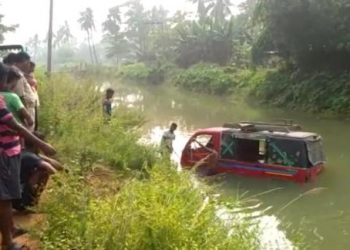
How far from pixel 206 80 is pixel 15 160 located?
114 ft

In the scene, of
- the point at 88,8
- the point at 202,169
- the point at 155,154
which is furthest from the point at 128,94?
the point at 88,8

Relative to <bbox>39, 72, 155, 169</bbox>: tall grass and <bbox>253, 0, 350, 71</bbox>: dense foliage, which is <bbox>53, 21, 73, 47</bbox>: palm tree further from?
<bbox>39, 72, 155, 169</bbox>: tall grass

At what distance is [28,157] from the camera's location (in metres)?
4.96

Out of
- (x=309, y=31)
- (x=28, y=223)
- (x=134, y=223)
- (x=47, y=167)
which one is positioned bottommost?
(x=28, y=223)

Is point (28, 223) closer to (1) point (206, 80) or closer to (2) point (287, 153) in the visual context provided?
(2) point (287, 153)

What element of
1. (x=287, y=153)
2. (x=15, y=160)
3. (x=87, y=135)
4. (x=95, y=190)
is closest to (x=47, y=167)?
(x=95, y=190)

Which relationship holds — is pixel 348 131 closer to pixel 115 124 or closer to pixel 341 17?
pixel 341 17

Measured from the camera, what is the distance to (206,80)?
38375mm

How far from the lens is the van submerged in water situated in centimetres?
1116

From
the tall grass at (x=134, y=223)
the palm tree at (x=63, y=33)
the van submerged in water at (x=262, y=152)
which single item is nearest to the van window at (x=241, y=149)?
the van submerged in water at (x=262, y=152)

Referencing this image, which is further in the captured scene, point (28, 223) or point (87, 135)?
point (87, 135)

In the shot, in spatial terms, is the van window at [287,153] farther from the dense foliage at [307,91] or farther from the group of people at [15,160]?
the dense foliage at [307,91]

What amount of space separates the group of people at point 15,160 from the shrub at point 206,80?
29674 millimetres

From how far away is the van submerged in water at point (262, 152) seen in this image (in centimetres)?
1116
